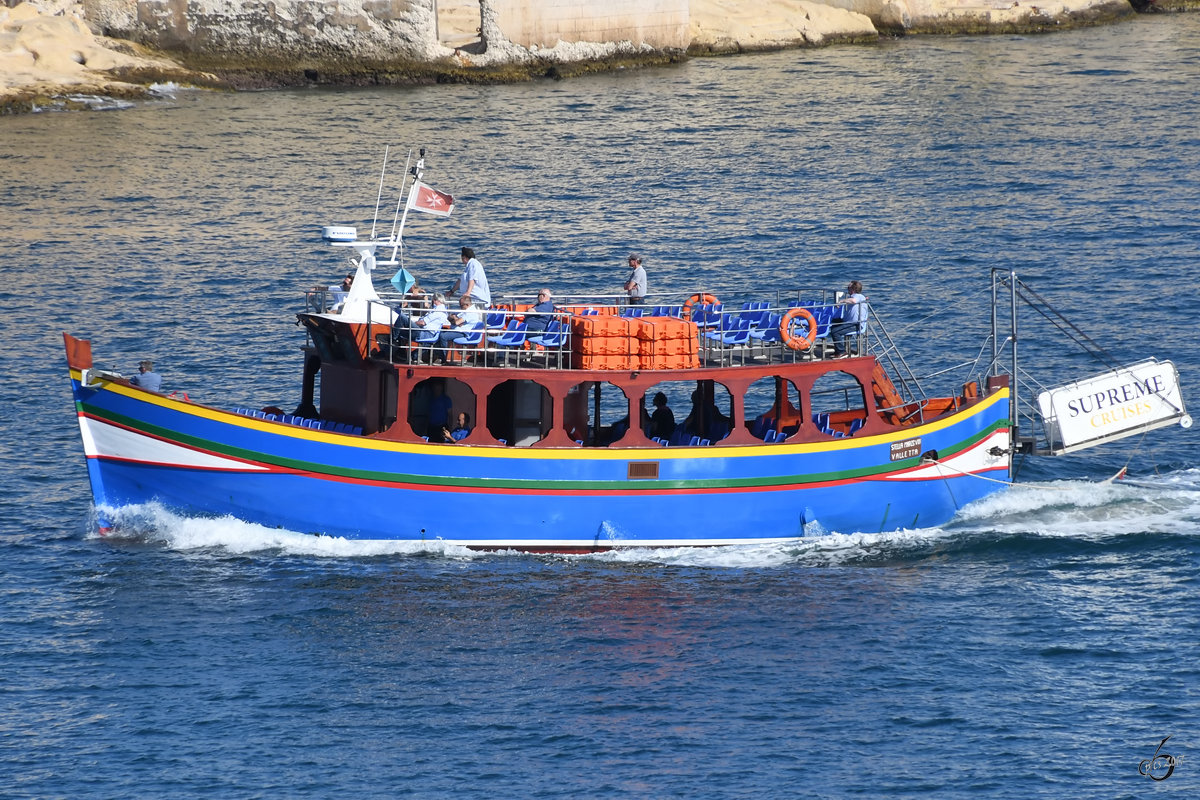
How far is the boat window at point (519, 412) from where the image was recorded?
32594mm

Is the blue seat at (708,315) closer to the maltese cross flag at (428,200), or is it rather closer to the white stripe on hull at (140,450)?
the maltese cross flag at (428,200)

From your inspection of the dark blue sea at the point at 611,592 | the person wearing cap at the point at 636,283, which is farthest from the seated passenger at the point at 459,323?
the dark blue sea at the point at 611,592

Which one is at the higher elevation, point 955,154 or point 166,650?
point 955,154

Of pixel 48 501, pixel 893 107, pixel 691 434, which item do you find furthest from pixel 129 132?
pixel 691 434

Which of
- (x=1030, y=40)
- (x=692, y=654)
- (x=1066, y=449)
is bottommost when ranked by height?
(x=692, y=654)

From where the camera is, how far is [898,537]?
1316 inches

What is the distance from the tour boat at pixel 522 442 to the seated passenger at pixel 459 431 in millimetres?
64

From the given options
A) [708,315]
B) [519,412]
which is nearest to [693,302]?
[708,315]

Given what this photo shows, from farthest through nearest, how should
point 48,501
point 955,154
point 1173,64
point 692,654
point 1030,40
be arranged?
1. point 1030,40
2. point 1173,64
3. point 955,154
4. point 48,501
5. point 692,654

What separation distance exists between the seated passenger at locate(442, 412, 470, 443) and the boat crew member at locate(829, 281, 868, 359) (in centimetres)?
734

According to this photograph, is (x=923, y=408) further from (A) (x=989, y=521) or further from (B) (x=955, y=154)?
(B) (x=955, y=154)

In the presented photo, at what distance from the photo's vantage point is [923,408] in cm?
3519

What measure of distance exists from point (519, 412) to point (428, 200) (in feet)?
14.7

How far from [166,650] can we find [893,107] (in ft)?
187
